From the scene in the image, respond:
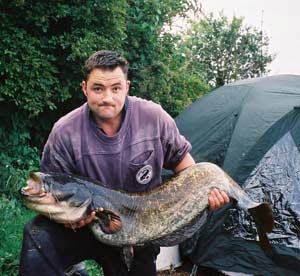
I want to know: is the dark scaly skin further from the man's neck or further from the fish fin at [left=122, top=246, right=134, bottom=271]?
the man's neck

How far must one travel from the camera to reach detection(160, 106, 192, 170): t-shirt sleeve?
2.99m

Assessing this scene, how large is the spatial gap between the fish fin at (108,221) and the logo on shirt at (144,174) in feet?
0.96

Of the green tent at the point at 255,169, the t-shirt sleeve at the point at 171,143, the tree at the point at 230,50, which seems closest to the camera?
the t-shirt sleeve at the point at 171,143

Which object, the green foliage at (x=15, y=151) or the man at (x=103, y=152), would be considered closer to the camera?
the man at (x=103, y=152)

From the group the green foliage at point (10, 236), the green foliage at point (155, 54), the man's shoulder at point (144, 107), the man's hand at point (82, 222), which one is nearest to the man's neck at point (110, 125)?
the man's shoulder at point (144, 107)

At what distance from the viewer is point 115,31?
5.80m

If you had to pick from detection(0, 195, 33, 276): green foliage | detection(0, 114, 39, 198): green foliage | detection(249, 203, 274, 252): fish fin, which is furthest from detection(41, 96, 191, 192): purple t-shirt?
detection(0, 114, 39, 198): green foliage

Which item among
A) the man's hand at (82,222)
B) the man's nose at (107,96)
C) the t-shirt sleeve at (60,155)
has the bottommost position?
the man's hand at (82,222)

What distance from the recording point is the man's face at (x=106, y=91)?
2.73 meters

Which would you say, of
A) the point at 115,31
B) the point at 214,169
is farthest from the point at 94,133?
the point at 115,31

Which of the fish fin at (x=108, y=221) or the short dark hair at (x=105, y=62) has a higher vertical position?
the short dark hair at (x=105, y=62)

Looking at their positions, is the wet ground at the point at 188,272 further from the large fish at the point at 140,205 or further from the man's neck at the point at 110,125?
the man's neck at the point at 110,125

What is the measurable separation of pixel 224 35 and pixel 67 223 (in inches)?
711

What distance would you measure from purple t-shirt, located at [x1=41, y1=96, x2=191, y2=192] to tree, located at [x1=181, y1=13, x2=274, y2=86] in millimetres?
15995
